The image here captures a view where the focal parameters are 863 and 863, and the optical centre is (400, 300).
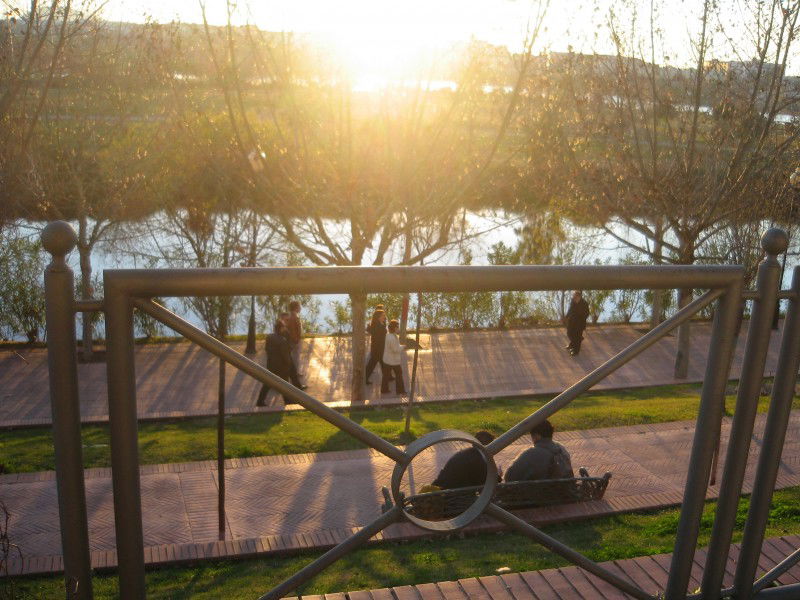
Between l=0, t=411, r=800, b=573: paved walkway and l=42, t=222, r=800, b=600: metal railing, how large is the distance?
13.7ft

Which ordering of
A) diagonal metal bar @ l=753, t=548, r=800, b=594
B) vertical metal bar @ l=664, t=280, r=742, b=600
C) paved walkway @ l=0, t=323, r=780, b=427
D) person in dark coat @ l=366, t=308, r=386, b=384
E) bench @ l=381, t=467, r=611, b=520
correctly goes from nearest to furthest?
vertical metal bar @ l=664, t=280, r=742, b=600, diagonal metal bar @ l=753, t=548, r=800, b=594, bench @ l=381, t=467, r=611, b=520, paved walkway @ l=0, t=323, r=780, b=427, person in dark coat @ l=366, t=308, r=386, b=384

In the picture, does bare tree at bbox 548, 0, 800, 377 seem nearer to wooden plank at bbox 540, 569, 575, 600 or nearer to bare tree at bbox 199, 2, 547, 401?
bare tree at bbox 199, 2, 547, 401

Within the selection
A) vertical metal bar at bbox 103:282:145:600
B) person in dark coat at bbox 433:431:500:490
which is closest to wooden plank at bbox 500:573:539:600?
vertical metal bar at bbox 103:282:145:600

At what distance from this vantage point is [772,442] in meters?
2.39

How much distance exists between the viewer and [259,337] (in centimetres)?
2128

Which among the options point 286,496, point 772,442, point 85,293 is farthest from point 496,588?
point 85,293

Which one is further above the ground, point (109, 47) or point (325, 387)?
point (109, 47)

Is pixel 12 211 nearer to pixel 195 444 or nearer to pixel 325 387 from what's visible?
pixel 325 387

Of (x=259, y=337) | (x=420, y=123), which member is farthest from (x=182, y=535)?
(x=259, y=337)

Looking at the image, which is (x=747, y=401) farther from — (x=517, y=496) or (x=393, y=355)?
(x=393, y=355)

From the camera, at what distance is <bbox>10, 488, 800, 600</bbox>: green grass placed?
18.6 feet

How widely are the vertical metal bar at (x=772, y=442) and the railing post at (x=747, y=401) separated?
0.06m

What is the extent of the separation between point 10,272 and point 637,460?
55.0ft

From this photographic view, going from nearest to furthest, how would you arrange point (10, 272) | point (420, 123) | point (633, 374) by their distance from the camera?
point (420, 123), point (633, 374), point (10, 272)
